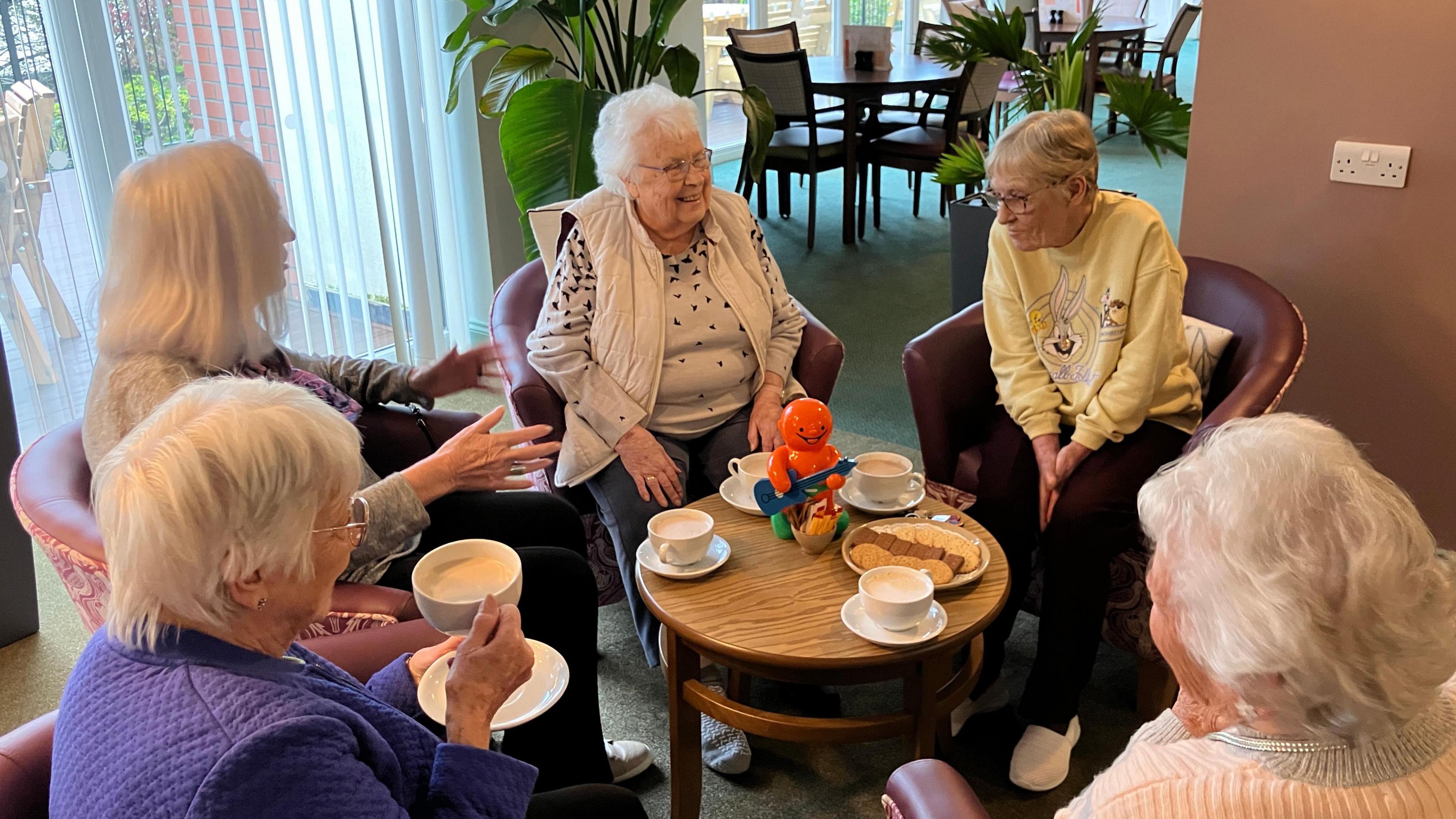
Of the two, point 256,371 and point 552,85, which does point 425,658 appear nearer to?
point 256,371

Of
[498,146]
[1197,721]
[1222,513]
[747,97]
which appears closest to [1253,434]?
[1222,513]

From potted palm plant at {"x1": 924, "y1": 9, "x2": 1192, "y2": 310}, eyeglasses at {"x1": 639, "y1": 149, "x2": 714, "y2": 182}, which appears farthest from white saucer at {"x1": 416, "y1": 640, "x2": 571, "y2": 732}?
potted palm plant at {"x1": 924, "y1": 9, "x2": 1192, "y2": 310}

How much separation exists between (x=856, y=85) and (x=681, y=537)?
3.98 m

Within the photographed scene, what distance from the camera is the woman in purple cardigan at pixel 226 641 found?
0.98m

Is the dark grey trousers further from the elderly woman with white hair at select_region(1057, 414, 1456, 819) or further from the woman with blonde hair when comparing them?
the elderly woman with white hair at select_region(1057, 414, 1456, 819)

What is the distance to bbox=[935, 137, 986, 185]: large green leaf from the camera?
356cm

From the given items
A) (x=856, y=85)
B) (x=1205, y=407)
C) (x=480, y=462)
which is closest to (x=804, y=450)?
(x=480, y=462)

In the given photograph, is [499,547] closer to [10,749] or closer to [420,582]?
[420,582]

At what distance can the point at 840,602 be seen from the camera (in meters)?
1.85

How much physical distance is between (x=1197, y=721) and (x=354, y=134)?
3399mm

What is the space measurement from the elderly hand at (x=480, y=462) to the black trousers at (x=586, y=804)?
648mm

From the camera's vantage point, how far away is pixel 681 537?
1.91 metres

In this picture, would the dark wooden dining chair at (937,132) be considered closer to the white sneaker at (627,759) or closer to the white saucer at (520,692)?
the white sneaker at (627,759)

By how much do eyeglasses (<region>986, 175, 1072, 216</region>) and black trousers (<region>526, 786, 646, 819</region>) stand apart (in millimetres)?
1452
